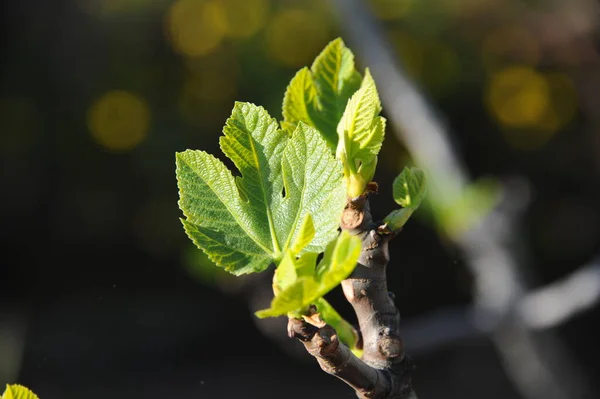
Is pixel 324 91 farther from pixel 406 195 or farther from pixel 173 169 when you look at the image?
pixel 173 169

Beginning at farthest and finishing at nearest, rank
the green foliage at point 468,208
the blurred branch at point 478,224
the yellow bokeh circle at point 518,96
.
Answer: the yellow bokeh circle at point 518,96, the blurred branch at point 478,224, the green foliage at point 468,208

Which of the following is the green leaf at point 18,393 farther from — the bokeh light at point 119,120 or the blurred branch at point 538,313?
the bokeh light at point 119,120

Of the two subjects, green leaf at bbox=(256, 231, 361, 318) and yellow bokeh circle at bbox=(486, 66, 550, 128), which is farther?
yellow bokeh circle at bbox=(486, 66, 550, 128)

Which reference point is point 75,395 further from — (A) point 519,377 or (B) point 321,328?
(B) point 321,328

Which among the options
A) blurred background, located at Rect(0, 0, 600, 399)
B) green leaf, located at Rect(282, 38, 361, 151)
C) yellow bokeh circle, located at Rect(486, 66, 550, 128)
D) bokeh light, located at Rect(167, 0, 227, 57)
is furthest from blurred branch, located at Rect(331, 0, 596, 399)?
green leaf, located at Rect(282, 38, 361, 151)

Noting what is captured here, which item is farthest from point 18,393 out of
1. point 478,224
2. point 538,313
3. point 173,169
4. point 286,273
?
point 173,169

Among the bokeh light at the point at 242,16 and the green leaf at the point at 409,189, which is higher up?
the green leaf at the point at 409,189

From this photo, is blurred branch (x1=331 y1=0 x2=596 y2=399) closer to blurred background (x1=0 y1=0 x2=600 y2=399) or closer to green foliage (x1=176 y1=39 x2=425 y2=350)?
blurred background (x1=0 y1=0 x2=600 y2=399)

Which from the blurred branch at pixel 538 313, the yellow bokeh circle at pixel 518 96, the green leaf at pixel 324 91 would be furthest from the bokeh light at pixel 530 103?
the green leaf at pixel 324 91
